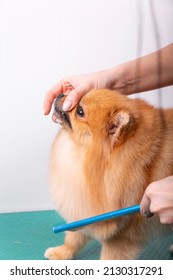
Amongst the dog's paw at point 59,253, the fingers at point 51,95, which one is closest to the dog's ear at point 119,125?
the fingers at point 51,95

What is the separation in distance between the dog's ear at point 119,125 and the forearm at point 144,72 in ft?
0.19

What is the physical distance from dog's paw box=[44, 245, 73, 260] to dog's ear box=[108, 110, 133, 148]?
208 mm

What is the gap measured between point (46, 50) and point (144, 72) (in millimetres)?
159

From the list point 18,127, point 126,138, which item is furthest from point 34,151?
point 126,138

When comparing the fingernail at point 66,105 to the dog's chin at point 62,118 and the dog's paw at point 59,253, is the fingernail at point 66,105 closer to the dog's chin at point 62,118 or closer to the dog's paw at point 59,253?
the dog's chin at point 62,118

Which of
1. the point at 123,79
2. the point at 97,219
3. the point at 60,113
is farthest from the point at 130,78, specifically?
the point at 97,219

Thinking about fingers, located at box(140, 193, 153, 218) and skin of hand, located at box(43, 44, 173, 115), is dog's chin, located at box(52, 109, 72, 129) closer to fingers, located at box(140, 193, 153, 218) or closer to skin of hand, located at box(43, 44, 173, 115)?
skin of hand, located at box(43, 44, 173, 115)

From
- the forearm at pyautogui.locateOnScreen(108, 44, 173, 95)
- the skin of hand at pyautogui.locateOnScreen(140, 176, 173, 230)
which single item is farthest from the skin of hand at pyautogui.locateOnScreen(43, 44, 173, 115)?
the skin of hand at pyautogui.locateOnScreen(140, 176, 173, 230)

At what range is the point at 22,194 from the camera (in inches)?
28.9

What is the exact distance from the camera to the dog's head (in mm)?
681

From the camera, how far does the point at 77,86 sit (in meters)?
0.72
